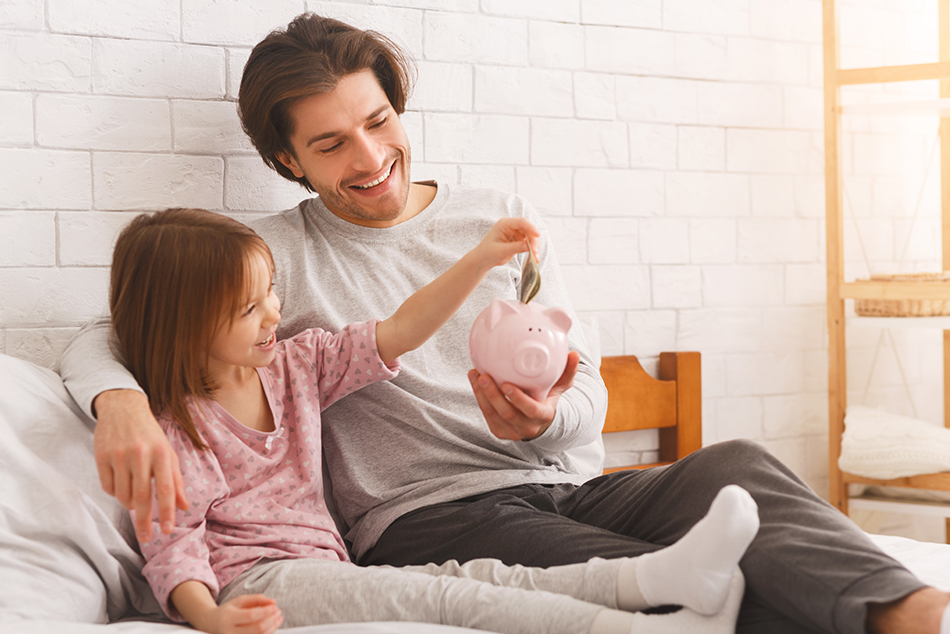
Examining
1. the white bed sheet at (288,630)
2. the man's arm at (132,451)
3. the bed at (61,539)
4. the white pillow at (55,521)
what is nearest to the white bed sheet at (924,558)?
the bed at (61,539)

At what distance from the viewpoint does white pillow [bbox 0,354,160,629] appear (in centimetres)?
98

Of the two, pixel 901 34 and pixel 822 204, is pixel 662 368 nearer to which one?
pixel 822 204

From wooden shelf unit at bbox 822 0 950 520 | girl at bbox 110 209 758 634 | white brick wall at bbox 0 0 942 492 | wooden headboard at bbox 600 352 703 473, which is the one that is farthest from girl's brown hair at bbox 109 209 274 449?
wooden shelf unit at bbox 822 0 950 520

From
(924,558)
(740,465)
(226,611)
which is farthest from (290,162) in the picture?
(924,558)

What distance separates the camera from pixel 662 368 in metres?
1.88

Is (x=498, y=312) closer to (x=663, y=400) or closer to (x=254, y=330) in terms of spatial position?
(x=254, y=330)

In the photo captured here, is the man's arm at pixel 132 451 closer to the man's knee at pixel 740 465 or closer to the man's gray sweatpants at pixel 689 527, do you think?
the man's gray sweatpants at pixel 689 527

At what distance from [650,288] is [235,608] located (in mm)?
1204

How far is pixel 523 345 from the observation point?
1.05 metres

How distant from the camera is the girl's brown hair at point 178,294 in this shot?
1.10 m

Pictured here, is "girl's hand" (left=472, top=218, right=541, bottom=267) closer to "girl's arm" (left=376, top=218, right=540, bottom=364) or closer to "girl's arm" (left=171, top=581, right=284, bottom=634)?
"girl's arm" (left=376, top=218, right=540, bottom=364)

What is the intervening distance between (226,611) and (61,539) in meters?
0.25

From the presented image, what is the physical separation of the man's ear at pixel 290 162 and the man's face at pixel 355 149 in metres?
0.02

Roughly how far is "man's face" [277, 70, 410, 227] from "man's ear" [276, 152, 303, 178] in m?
0.02
